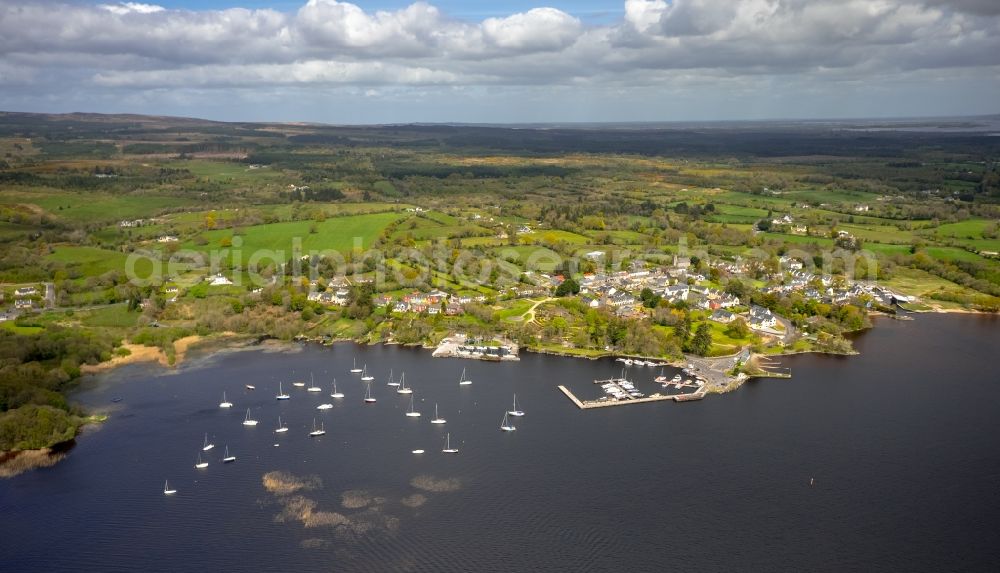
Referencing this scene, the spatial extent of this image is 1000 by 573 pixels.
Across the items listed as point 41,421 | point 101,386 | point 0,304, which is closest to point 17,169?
point 0,304

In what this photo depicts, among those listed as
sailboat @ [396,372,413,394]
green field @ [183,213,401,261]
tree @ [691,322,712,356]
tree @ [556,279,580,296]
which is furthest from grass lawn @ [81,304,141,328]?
tree @ [691,322,712,356]

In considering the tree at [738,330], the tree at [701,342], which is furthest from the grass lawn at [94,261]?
the tree at [738,330]

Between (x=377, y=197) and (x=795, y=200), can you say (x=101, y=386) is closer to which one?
(x=377, y=197)

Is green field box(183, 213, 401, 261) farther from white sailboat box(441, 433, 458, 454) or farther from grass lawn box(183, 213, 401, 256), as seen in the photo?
white sailboat box(441, 433, 458, 454)

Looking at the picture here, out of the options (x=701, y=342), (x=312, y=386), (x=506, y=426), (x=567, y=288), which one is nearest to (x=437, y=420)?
(x=506, y=426)

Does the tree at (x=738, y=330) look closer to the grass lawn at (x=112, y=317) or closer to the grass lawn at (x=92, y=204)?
the grass lawn at (x=112, y=317)

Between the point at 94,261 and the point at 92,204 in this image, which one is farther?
the point at 92,204

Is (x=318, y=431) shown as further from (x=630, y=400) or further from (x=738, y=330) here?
(x=738, y=330)
